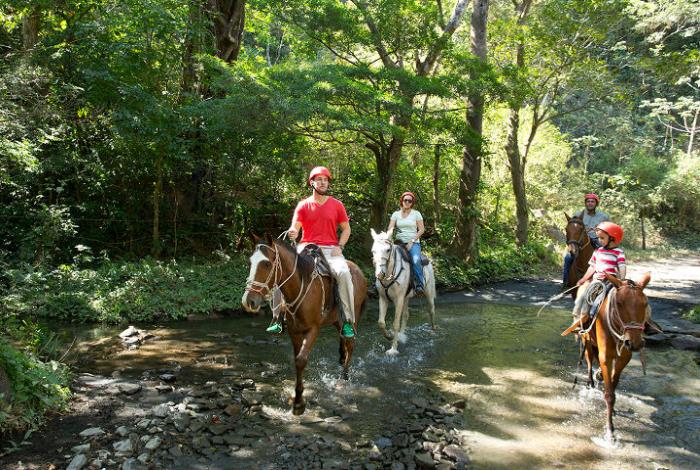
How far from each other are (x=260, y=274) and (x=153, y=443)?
6.98 ft

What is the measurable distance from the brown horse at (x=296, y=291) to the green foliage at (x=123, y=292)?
5.63 meters

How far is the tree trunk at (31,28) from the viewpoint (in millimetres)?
11258

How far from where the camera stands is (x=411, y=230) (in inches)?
374

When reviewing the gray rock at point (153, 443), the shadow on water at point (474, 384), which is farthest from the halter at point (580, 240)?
the gray rock at point (153, 443)

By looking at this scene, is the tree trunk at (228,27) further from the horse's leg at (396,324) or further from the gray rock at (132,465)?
the gray rock at (132,465)

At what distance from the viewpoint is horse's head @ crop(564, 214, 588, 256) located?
9.67 meters

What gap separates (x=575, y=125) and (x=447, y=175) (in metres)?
19.7

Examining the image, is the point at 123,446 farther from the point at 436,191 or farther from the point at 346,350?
the point at 436,191

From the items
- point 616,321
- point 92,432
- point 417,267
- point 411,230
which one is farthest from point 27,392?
point 616,321

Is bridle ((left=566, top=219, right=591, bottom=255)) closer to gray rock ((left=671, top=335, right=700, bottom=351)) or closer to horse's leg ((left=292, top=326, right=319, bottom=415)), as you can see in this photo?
gray rock ((left=671, top=335, right=700, bottom=351))

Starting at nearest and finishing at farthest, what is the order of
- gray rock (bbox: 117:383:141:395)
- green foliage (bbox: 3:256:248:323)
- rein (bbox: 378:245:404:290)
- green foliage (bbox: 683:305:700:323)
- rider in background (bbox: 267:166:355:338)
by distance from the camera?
1. gray rock (bbox: 117:383:141:395)
2. rider in background (bbox: 267:166:355:338)
3. rein (bbox: 378:245:404:290)
4. green foliage (bbox: 3:256:248:323)
5. green foliage (bbox: 683:305:700:323)

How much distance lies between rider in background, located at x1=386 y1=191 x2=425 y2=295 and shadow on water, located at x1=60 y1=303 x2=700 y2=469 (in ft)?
4.72

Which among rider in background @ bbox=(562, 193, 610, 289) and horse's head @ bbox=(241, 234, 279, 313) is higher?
rider in background @ bbox=(562, 193, 610, 289)

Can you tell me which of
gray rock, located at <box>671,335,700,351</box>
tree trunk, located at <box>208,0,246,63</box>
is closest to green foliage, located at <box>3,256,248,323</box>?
tree trunk, located at <box>208,0,246,63</box>
